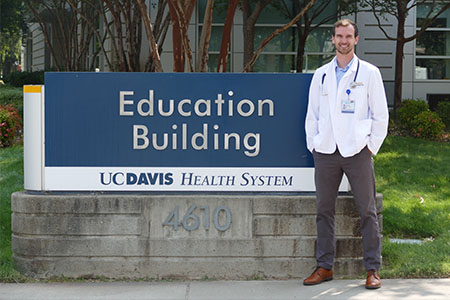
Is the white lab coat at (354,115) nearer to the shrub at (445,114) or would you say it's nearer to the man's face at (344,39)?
the man's face at (344,39)

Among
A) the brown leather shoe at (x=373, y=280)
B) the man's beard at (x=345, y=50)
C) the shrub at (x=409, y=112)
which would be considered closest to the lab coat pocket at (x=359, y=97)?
the man's beard at (x=345, y=50)

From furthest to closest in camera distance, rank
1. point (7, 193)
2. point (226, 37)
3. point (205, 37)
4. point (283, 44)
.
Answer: point (283, 44) → point (226, 37) → point (205, 37) → point (7, 193)

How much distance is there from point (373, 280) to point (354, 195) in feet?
2.25

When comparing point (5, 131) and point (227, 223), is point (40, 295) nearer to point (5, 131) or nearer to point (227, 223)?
point (227, 223)

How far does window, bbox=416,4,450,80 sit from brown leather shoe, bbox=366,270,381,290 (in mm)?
18404

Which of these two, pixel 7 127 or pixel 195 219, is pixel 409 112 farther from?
pixel 195 219

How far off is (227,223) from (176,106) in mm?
1086

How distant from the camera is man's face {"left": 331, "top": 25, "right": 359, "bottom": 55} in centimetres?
529

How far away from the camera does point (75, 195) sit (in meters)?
5.79

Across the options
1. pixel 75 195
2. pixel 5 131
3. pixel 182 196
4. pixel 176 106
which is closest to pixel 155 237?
pixel 182 196

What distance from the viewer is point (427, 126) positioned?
1585cm

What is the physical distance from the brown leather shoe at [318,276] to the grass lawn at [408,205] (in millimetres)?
538

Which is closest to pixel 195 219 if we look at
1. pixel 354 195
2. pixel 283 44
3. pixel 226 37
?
pixel 354 195

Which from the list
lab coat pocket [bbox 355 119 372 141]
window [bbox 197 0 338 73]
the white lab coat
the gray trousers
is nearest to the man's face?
the white lab coat
